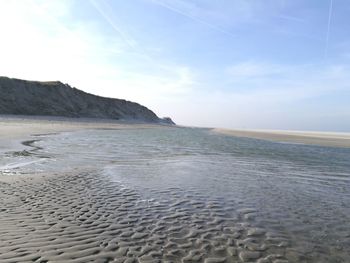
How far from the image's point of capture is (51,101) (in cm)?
7206

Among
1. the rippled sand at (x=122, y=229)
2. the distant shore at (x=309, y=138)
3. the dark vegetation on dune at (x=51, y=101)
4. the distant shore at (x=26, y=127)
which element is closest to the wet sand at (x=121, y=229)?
the rippled sand at (x=122, y=229)

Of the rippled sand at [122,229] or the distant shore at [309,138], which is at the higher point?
the distant shore at [309,138]

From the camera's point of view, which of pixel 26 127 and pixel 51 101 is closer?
pixel 26 127

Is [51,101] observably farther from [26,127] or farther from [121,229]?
[121,229]

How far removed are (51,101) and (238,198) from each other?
2730 inches

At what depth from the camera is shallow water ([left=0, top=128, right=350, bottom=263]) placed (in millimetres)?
6512

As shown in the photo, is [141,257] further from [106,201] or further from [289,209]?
[289,209]

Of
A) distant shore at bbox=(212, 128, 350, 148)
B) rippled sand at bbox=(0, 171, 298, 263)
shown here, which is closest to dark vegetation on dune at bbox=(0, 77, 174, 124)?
distant shore at bbox=(212, 128, 350, 148)

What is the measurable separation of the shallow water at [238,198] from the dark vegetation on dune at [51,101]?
5278 centimetres

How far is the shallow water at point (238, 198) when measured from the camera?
651 cm

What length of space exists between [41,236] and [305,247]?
5.24m

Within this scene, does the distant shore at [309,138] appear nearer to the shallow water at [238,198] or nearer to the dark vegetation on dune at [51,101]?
the shallow water at [238,198]

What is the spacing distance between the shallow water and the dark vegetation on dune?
52778 mm

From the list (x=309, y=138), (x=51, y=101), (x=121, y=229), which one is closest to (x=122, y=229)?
(x=121, y=229)
